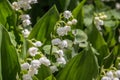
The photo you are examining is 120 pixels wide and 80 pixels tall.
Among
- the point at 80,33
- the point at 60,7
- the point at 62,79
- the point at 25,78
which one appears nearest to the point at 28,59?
the point at 25,78

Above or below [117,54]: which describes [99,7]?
above

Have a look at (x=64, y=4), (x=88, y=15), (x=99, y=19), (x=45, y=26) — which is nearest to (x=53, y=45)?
(x=45, y=26)

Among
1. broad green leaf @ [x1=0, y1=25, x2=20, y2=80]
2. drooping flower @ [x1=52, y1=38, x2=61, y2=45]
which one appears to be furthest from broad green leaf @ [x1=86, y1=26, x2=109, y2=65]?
broad green leaf @ [x1=0, y1=25, x2=20, y2=80]

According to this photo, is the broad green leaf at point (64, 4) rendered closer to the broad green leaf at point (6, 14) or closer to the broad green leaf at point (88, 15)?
the broad green leaf at point (88, 15)

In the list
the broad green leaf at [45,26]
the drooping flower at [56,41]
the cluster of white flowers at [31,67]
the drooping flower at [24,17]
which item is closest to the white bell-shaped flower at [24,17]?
the drooping flower at [24,17]

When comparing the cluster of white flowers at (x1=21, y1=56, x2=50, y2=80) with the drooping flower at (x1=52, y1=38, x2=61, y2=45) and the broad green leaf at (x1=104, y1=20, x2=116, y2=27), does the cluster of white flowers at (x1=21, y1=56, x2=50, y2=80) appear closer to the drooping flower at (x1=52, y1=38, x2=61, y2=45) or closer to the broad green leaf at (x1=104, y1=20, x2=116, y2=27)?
the drooping flower at (x1=52, y1=38, x2=61, y2=45)

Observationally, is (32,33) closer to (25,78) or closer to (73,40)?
(73,40)
